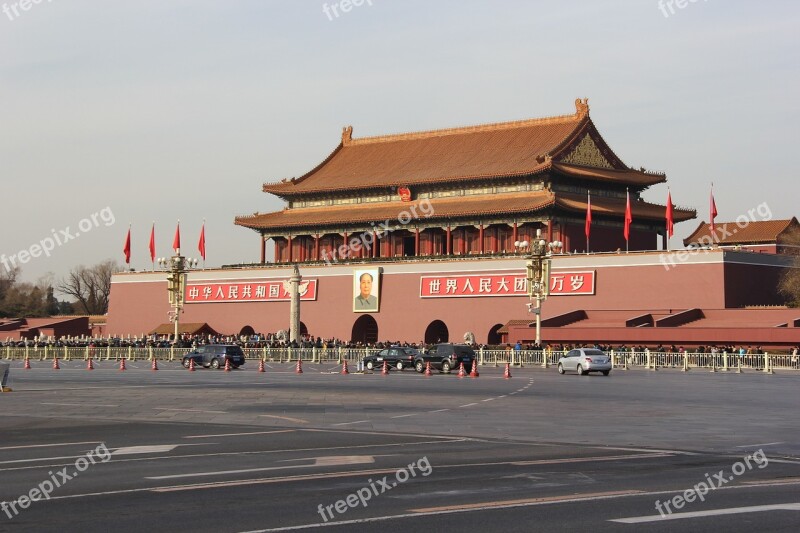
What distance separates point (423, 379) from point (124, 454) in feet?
95.6

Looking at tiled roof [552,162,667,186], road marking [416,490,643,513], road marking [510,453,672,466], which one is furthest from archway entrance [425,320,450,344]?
road marking [416,490,643,513]

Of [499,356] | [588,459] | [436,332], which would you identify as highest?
[436,332]

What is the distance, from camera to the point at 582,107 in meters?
86.6

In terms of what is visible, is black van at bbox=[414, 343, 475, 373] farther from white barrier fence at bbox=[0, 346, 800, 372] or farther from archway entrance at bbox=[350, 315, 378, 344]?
archway entrance at bbox=[350, 315, 378, 344]

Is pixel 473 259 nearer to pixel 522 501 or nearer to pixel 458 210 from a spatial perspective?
pixel 458 210

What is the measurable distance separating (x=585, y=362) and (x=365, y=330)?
40342 millimetres

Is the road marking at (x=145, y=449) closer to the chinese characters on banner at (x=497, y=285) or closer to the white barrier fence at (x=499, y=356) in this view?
the white barrier fence at (x=499, y=356)

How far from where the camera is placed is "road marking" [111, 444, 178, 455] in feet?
60.5

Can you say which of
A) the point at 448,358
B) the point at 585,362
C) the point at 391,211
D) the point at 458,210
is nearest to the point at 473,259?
the point at 458,210

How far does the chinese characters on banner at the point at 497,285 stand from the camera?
76.4 m

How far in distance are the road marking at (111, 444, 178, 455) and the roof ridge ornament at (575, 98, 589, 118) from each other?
7052 cm

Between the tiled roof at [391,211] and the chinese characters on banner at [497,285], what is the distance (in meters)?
5.29

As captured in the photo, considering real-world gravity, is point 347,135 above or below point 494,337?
above

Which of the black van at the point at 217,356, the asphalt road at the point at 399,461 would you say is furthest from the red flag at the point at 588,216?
the asphalt road at the point at 399,461
